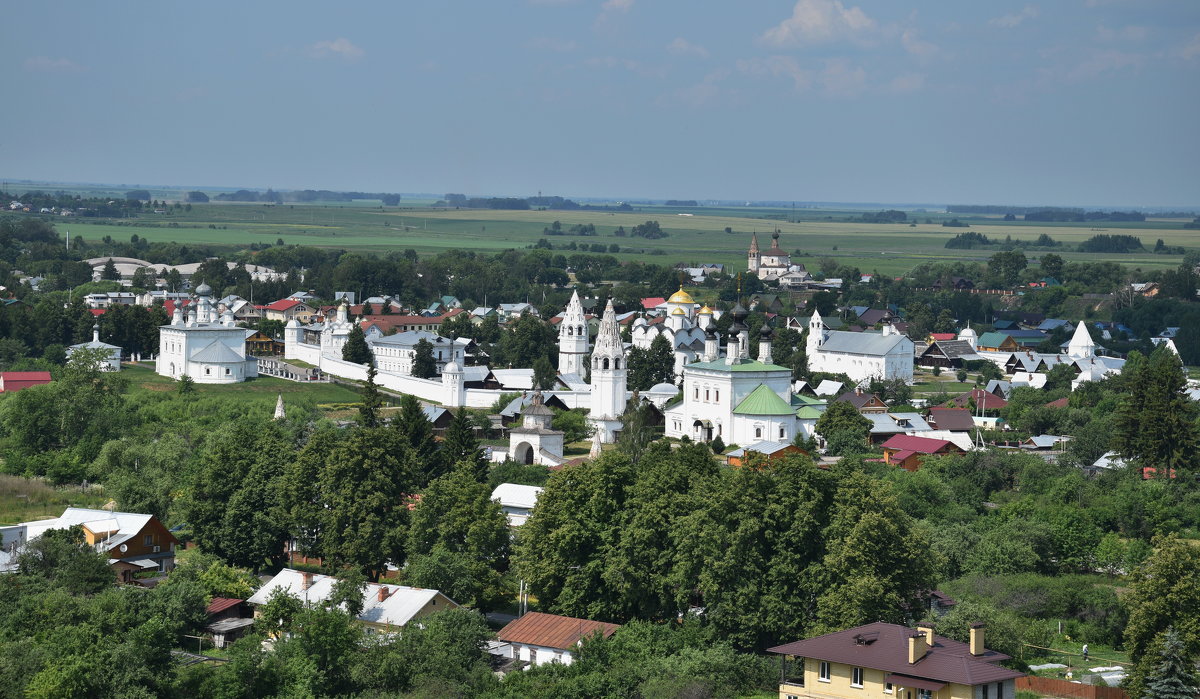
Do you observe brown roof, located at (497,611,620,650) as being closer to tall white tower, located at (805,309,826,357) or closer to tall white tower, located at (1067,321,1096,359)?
tall white tower, located at (805,309,826,357)

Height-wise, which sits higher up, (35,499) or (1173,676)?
(1173,676)

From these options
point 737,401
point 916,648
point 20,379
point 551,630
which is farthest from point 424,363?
point 916,648

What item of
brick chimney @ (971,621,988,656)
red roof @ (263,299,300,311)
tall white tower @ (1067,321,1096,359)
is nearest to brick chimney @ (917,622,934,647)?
brick chimney @ (971,621,988,656)

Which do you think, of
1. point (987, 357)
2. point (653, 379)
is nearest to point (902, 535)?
point (653, 379)

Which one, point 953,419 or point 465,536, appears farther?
point 953,419

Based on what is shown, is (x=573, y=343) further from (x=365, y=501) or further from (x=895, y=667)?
(x=895, y=667)

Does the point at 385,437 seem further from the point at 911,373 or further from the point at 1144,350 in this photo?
the point at 1144,350
